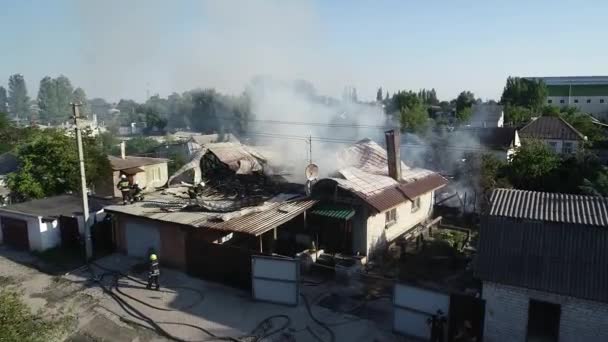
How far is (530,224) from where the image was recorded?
10609mm

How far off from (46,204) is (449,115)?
71.5 metres

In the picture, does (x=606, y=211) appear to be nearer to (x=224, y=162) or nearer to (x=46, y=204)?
(x=224, y=162)

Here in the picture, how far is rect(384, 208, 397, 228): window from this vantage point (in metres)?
18.3

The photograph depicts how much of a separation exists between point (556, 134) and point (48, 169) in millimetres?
43464

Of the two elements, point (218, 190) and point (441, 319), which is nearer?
point (441, 319)

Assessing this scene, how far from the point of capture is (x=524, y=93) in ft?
247

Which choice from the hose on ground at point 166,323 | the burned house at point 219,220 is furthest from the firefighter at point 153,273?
the burned house at point 219,220

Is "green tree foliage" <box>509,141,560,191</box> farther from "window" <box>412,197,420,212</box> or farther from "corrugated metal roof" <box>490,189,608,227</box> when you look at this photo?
"corrugated metal roof" <box>490,189,608,227</box>

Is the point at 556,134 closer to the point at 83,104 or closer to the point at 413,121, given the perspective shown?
the point at 413,121

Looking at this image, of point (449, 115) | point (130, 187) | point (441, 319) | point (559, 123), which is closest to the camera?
point (441, 319)

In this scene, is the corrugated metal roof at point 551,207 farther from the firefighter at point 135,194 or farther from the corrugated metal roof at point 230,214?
the firefighter at point 135,194

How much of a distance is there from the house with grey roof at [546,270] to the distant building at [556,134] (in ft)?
110

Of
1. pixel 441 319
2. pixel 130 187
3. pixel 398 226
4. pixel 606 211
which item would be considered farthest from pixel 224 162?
pixel 606 211

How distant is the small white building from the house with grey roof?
52.8 feet
